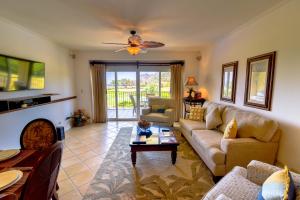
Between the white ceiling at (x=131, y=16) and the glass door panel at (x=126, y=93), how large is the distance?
7.06 feet

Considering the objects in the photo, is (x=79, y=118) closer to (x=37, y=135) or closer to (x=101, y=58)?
(x=101, y=58)

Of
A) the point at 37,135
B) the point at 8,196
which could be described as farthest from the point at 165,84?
the point at 8,196

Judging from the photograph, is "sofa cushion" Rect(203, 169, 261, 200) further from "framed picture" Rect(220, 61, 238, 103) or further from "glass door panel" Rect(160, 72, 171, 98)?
"glass door panel" Rect(160, 72, 171, 98)

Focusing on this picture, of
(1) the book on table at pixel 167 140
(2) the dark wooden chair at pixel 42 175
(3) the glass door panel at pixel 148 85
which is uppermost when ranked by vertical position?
(3) the glass door panel at pixel 148 85

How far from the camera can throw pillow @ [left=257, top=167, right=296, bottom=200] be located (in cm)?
106

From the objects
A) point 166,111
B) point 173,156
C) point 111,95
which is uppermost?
point 111,95

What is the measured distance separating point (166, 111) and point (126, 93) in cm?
199

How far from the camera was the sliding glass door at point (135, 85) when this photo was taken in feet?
18.4

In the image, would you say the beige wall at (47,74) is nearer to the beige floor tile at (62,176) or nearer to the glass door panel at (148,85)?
the beige floor tile at (62,176)

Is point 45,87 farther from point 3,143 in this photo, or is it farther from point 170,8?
point 170,8

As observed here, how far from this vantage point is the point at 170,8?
7.48 ft

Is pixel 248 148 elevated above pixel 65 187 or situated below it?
above

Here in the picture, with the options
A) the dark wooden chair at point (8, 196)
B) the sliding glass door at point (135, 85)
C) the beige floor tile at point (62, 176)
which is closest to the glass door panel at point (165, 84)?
the sliding glass door at point (135, 85)

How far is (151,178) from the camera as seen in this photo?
2.37 metres
